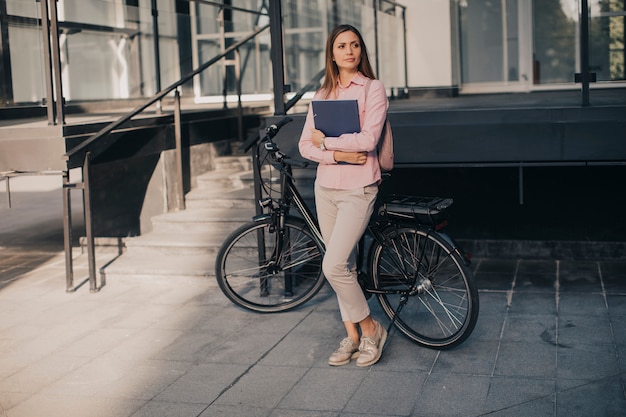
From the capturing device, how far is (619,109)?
252 inches

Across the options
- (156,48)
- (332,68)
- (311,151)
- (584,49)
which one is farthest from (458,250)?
(156,48)

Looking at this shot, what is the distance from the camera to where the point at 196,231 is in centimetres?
853

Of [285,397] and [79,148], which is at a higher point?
[79,148]

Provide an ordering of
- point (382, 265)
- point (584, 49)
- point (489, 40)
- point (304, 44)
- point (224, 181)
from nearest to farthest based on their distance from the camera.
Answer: point (382, 265) → point (584, 49) → point (489, 40) → point (224, 181) → point (304, 44)

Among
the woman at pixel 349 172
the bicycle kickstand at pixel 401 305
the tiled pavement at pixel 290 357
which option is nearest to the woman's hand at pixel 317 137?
the woman at pixel 349 172

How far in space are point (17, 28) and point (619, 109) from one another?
18.1ft

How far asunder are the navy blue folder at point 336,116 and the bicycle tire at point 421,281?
733mm

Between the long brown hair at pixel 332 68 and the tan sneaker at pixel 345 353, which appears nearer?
the long brown hair at pixel 332 68

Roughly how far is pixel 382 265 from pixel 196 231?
3.26 metres

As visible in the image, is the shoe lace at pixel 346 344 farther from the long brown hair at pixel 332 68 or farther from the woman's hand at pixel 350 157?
the long brown hair at pixel 332 68

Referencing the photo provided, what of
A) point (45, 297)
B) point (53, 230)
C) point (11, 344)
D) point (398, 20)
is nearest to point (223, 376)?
point (11, 344)

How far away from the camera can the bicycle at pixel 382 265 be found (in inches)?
212

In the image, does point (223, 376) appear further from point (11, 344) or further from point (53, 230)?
point (53, 230)

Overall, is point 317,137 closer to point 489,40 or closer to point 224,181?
point 224,181
